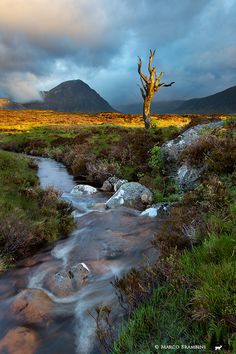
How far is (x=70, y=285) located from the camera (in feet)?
22.5

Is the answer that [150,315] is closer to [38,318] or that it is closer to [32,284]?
A: [38,318]

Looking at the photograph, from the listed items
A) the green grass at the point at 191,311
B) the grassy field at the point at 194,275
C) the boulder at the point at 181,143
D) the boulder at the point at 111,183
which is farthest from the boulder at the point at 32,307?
the boulder at the point at 181,143

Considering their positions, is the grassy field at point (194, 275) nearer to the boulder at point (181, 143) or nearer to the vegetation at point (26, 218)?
the vegetation at point (26, 218)

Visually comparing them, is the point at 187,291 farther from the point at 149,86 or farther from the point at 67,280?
the point at 149,86

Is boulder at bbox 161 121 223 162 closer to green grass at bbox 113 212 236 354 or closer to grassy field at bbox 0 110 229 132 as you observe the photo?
green grass at bbox 113 212 236 354

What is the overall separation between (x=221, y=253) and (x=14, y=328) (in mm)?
4155

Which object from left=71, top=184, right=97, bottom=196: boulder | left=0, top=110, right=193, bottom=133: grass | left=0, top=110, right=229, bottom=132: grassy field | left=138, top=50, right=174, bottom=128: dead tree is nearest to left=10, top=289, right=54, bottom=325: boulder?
left=71, top=184, right=97, bottom=196: boulder

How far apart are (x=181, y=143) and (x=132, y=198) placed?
14.7 feet

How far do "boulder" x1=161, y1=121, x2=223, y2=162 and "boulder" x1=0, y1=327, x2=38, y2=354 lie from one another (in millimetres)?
11041

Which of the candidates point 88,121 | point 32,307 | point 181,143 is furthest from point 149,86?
point 88,121

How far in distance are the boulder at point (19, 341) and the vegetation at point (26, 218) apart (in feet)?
8.05

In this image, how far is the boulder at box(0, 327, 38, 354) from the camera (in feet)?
16.2

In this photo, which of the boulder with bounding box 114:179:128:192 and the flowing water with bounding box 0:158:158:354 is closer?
the flowing water with bounding box 0:158:158:354

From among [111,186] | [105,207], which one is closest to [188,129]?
[111,186]
